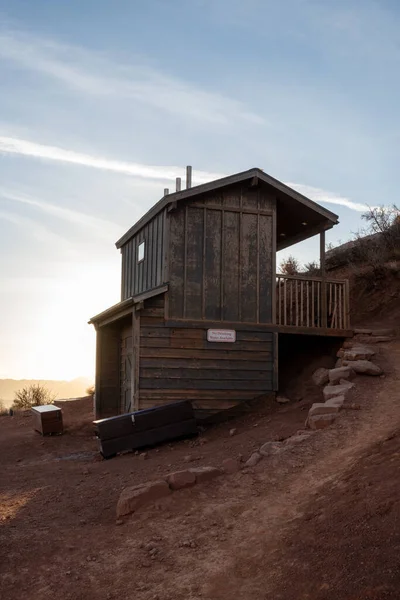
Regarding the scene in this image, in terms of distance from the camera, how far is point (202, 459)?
9609mm

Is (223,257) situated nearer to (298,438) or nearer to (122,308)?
(122,308)

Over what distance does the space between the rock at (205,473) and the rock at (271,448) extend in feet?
2.85

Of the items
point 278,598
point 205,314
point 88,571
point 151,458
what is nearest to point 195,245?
point 205,314

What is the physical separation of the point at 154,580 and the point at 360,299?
51.8 ft

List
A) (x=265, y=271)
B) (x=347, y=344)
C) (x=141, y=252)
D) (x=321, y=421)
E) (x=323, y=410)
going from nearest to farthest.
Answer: (x=321, y=421)
(x=323, y=410)
(x=265, y=271)
(x=347, y=344)
(x=141, y=252)

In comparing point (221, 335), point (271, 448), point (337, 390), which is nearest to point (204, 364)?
point (221, 335)

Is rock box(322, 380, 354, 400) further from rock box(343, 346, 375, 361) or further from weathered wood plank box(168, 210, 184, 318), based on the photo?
weathered wood plank box(168, 210, 184, 318)

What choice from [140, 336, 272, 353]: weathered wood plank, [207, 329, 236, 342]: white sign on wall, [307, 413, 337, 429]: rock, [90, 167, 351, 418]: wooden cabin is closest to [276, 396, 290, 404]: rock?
[90, 167, 351, 418]: wooden cabin

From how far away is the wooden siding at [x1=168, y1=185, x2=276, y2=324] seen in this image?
44.3ft

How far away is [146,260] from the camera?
15.2 metres

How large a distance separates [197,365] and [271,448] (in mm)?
4636

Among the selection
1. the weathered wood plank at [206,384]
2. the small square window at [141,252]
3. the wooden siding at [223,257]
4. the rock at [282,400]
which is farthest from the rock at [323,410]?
the small square window at [141,252]

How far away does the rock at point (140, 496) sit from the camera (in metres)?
7.36

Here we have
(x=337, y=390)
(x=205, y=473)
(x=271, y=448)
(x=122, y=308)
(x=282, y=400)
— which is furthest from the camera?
(x=122, y=308)
